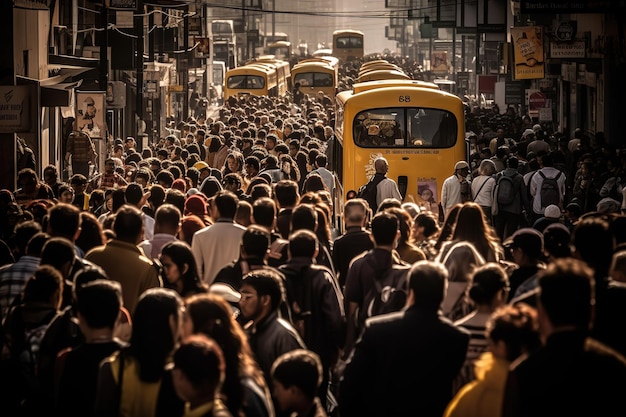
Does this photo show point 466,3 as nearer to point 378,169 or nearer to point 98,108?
point 98,108

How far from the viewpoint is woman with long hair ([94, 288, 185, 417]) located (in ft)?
19.5

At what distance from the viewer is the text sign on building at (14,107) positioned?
2064cm

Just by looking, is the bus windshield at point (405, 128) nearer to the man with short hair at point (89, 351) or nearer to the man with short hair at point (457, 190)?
the man with short hair at point (457, 190)

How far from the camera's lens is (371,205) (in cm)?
1806

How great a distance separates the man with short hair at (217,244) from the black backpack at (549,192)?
28.9 feet

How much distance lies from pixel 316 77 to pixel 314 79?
0.51ft

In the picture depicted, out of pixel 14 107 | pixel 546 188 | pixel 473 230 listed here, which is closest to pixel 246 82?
pixel 14 107

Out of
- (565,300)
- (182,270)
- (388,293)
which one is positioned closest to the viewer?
(565,300)

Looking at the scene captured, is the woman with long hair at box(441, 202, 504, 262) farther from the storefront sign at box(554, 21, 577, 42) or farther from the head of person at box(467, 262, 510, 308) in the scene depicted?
the storefront sign at box(554, 21, 577, 42)

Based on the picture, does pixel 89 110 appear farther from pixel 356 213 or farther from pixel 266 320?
pixel 266 320

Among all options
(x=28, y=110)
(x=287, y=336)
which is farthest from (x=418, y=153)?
(x=287, y=336)

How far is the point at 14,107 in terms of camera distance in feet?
67.8

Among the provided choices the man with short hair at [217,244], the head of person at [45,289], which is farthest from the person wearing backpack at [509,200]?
the head of person at [45,289]

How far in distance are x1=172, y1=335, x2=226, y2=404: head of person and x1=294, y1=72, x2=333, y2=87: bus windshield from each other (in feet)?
188
